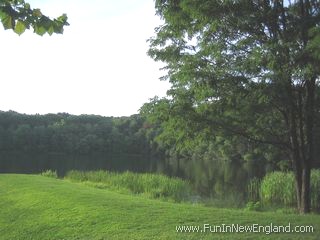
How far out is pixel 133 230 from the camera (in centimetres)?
788

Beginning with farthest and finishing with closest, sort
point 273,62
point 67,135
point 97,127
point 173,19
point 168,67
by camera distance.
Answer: point 97,127 < point 67,135 < point 168,67 < point 173,19 < point 273,62

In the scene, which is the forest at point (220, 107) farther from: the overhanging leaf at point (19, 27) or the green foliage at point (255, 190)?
the green foliage at point (255, 190)

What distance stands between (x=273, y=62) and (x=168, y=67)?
166 inches

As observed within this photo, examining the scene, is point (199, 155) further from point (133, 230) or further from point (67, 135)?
point (133, 230)

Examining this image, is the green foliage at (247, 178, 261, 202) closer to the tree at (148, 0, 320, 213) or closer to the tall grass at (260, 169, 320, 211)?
the tall grass at (260, 169, 320, 211)

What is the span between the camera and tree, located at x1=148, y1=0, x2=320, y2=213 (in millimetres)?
10008

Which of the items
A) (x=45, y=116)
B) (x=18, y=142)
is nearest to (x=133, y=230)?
(x=18, y=142)

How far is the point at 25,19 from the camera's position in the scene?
332cm

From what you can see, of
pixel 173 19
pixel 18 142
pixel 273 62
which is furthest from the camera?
pixel 18 142

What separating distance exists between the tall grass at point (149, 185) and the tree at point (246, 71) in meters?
5.63

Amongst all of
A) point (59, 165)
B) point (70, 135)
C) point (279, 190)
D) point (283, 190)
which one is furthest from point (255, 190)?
A: point (70, 135)

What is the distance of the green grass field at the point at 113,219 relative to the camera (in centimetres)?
760

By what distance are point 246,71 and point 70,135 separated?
10441 centimetres

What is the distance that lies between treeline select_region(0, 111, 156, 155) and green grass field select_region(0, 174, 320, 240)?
88670 millimetres
